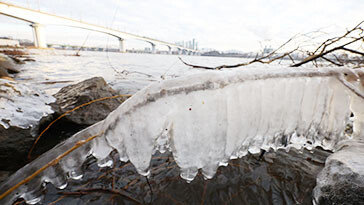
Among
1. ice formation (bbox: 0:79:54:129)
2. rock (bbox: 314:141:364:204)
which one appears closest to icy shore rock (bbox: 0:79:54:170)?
ice formation (bbox: 0:79:54:129)

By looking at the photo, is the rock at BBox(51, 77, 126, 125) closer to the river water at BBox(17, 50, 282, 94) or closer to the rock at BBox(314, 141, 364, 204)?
the river water at BBox(17, 50, 282, 94)

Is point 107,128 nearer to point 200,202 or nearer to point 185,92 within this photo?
point 185,92

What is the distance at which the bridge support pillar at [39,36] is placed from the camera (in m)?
26.5

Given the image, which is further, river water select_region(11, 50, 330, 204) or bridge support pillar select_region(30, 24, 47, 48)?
bridge support pillar select_region(30, 24, 47, 48)

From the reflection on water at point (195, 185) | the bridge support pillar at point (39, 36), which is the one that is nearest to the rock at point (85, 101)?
the reflection on water at point (195, 185)

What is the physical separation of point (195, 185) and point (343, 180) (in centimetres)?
124

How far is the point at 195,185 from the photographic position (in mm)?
1758

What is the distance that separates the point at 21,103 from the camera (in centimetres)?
257

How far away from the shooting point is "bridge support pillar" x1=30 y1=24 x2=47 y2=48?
26544mm

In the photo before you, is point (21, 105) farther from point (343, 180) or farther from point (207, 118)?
point (343, 180)

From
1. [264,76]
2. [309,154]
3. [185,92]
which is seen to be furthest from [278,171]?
[185,92]

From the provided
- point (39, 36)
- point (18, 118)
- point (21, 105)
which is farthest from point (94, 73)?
point (39, 36)

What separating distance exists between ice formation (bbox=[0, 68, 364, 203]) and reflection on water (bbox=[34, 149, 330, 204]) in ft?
1.41

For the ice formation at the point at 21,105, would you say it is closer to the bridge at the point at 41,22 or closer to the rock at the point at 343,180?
the rock at the point at 343,180
